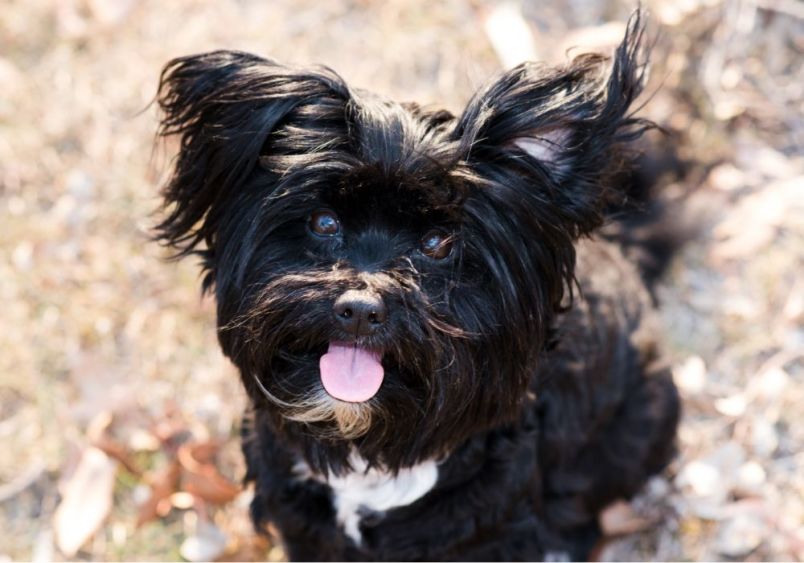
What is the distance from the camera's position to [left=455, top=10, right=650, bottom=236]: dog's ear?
7.75 ft

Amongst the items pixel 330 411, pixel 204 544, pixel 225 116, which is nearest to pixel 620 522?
pixel 204 544

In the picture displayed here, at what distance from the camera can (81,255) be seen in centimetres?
416

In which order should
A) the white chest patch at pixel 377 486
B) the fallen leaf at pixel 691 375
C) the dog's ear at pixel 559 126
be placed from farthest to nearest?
the fallen leaf at pixel 691 375, the white chest patch at pixel 377 486, the dog's ear at pixel 559 126

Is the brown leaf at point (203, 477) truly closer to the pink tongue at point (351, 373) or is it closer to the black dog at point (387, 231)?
the black dog at point (387, 231)

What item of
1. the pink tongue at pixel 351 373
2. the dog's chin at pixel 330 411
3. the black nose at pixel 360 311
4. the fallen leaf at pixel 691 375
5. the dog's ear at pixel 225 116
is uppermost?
the dog's ear at pixel 225 116

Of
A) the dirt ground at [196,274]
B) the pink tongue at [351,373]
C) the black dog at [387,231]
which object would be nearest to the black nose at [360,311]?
the black dog at [387,231]

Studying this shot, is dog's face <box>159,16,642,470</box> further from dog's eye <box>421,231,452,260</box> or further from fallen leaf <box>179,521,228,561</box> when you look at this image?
fallen leaf <box>179,521,228,561</box>

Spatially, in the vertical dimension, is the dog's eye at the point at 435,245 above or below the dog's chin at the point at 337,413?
above

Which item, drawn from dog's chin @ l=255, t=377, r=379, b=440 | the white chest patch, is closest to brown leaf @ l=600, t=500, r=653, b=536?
the white chest patch

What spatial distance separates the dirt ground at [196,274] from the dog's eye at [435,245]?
795 millimetres

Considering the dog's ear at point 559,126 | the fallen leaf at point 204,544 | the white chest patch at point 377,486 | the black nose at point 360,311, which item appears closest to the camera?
the black nose at point 360,311

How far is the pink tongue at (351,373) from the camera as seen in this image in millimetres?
2395

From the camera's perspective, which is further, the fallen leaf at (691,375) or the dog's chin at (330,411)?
the fallen leaf at (691,375)

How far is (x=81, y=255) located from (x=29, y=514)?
3.68 feet
